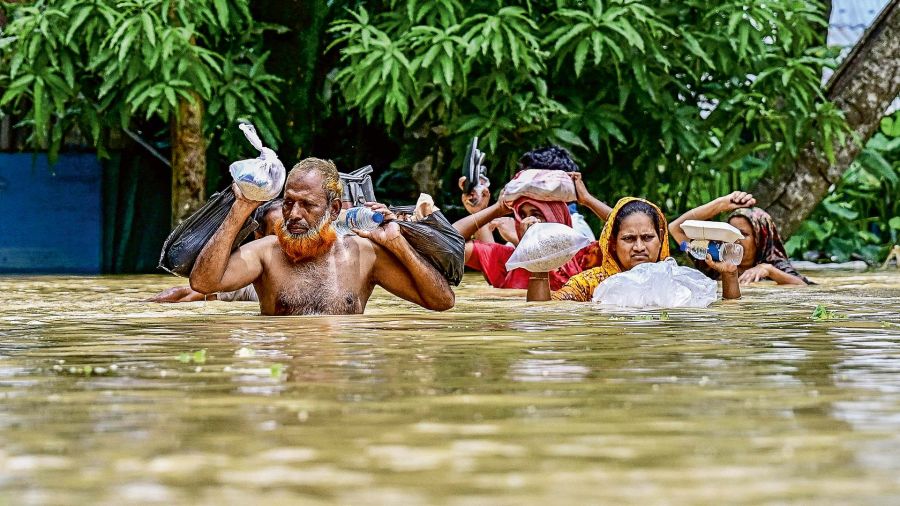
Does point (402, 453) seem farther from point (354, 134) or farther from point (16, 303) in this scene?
point (354, 134)

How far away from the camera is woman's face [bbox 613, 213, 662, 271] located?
8914 mm

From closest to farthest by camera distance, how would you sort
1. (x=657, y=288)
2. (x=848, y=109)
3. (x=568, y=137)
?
1. (x=657, y=288)
2. (x=568, y=137)
3. (x=848, y=109)

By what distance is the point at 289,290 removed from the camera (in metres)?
7.13

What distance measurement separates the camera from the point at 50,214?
15.0m

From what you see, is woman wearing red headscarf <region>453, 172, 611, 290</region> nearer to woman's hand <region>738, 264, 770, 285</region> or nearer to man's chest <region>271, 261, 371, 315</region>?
woman's hand <region>738, 264, 770, 285</region>

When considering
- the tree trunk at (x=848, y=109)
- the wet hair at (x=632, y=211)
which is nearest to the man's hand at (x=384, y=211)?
the wet hair at (x=632, y=211)

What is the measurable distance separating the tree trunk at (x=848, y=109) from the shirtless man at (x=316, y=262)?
26.1ft

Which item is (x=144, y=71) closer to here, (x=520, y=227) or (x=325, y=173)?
(x=520, y=227)

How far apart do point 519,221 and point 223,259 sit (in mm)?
3130

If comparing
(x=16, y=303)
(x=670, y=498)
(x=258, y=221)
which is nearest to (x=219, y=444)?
(x=670, y=498)

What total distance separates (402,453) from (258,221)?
15.2ft

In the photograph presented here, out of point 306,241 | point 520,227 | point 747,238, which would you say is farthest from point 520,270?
point 306,241

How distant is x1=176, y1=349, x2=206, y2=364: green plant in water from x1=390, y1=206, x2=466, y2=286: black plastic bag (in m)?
2.13

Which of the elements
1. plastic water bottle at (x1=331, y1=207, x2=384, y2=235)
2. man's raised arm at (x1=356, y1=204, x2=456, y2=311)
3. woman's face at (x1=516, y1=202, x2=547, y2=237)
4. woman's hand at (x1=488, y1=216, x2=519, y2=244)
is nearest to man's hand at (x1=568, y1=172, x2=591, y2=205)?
woman's face at (x1=516, y1=202, x2=547, y2=237)
